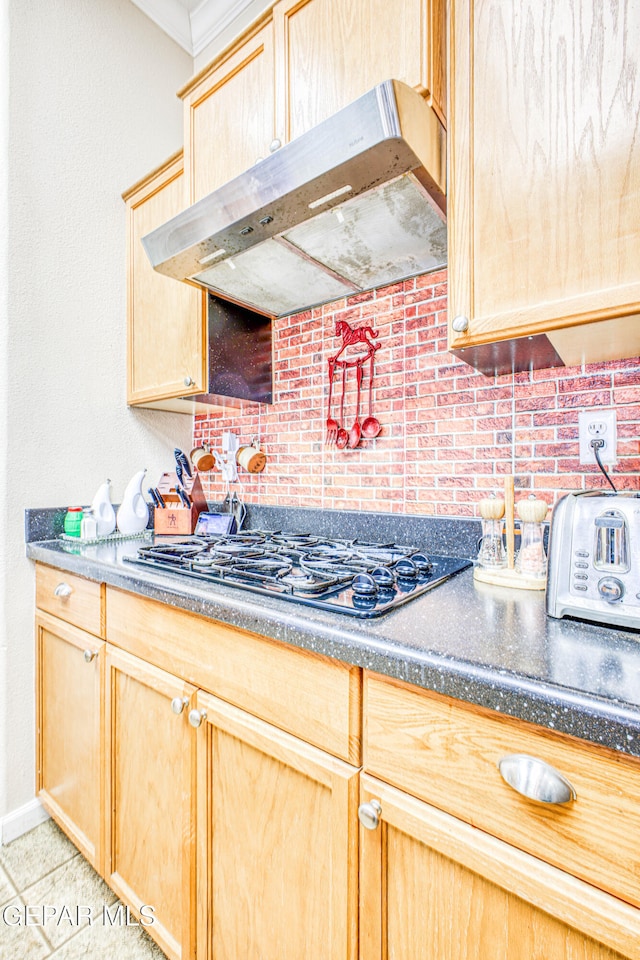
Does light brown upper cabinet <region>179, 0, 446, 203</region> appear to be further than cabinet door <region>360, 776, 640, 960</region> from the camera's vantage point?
Yes

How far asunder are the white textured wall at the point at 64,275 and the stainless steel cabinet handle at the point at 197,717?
0.98m

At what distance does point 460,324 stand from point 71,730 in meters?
1.61

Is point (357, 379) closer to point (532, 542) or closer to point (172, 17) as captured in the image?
point (532, 542)

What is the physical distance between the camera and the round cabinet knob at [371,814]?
69cm

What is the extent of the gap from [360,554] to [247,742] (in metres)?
0.53

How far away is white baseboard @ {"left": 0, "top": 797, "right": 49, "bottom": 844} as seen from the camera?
1.50 metres

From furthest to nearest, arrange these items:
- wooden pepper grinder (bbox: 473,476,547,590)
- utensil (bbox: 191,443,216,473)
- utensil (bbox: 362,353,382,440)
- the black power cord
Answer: utensil (bbox: 191,443,216,473), utensil (bbox: 362,353,382,440), the black power cord, wooden pepper grinder (bbox: 473,476,547,590)

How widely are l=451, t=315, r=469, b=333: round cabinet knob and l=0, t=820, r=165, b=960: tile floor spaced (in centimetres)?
169

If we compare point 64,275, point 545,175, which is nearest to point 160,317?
point 64,275

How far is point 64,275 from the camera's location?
5.56 feet

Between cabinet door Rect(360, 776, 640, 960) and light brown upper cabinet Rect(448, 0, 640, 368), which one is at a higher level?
light brown upper cabinet Rect(448, 0, 640, 368)

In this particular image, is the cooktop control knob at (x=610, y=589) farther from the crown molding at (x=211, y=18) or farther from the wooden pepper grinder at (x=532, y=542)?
the crown molding at (x=211, y=18)

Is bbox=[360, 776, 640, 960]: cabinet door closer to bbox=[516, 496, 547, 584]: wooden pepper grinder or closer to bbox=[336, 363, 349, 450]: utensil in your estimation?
bbox=[516, 496, 547, 584]: wooden pepper grinder

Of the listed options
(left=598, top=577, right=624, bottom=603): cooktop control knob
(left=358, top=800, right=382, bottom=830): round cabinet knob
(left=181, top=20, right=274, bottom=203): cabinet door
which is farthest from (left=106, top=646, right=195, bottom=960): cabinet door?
(left=181, top=20, right=274, bottom=203): cabinet door
